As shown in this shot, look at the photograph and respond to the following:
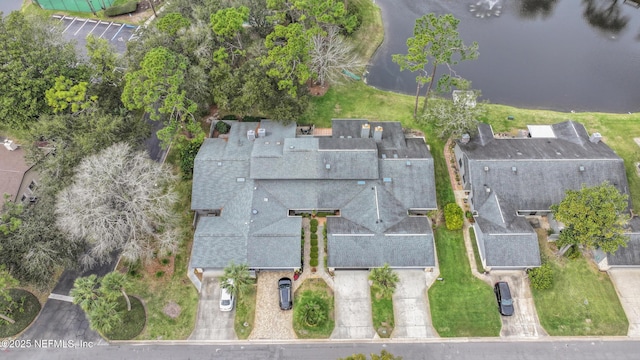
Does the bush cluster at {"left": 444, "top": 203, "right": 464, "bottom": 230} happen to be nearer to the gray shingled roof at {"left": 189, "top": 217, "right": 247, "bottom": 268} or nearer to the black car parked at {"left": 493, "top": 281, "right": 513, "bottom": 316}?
the black car parked at {"left": 493, "top": 281, "right": 513, "bottom": 316}

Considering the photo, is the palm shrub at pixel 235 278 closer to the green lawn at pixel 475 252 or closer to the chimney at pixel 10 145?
the green lawn at pixel 475 252

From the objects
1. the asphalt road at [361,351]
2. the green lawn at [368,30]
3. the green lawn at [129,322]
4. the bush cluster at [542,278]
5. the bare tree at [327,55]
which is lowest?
the asphalt road at [361,351]

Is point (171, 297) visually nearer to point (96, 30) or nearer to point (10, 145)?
point (10, 145)

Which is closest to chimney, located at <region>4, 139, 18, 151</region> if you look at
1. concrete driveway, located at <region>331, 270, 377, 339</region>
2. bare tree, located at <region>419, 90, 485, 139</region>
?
concrete driveway, located at <region>331, 270, 377, 339</region>

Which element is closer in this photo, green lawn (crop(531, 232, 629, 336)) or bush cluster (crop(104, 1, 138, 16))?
green lawn (crop(531, 232, 629, 336))

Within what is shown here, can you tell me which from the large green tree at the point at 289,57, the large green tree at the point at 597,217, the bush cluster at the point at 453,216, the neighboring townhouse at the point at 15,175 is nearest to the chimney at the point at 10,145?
the neighboring townhouse at the point at 15,175

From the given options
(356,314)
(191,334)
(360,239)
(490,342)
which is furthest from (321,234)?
(490,342)
